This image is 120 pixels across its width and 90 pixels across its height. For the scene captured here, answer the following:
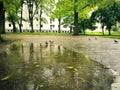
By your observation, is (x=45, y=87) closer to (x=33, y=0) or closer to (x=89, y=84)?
(x=89, y=84)

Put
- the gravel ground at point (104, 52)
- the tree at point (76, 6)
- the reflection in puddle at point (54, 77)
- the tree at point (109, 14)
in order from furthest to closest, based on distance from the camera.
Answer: the tree at point (109, 14)
the tree at point (76, 6)
the gravel ground at point (104, 52)
the reflection in puddle at point (54, 77)

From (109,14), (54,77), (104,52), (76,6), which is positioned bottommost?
(54,77)

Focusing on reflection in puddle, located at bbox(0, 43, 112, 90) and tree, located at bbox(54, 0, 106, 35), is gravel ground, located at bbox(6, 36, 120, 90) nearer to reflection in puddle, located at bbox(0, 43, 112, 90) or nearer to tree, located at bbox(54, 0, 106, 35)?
reflection in puddle, located at bbox(0, 43, 112, 90)

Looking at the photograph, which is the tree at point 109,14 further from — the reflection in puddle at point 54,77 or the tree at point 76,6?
the reflection in puddle at point 54,77

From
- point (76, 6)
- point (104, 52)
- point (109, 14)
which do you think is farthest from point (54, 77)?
point (109, 14)

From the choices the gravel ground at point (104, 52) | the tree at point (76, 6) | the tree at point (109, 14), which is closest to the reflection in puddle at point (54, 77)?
the gravel ground at point (104, 52)

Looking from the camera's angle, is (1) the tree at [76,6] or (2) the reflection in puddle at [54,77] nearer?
(2) the reflection in puddle at [54,77]

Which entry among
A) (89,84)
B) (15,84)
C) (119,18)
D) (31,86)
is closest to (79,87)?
(89,84)

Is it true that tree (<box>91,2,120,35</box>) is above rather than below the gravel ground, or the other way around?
above

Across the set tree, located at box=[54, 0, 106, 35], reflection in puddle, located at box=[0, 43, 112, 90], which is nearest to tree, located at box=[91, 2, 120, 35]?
tree, located at box=[54, 0, 106, 35]

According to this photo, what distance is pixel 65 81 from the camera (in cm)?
870

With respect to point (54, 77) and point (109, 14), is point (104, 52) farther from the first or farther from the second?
point (109, 14)

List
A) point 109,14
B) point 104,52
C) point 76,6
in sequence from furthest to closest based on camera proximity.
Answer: point 109,14, point 76,6, point 104,52

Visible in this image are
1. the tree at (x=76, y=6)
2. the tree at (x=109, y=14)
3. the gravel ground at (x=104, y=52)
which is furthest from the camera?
the tree at (x=109, y=14)
